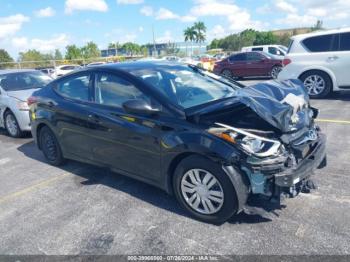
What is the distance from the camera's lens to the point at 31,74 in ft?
27.4

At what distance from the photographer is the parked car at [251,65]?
15.6 metres

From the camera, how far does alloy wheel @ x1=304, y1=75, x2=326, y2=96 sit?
30.4ft

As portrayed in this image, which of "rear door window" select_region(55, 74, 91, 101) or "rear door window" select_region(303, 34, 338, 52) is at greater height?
"rear door window" select_region(303, 34, 338, 52)

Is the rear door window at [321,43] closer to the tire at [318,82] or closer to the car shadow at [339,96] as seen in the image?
the tire at [318,82]

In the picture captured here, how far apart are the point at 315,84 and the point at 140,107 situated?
7.46 metres

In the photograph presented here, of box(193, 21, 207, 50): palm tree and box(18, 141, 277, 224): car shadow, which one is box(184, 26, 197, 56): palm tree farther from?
box(18, 141, 277, 224): car shadow

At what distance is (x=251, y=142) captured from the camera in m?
2.98

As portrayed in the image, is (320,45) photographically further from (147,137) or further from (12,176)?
(12,176)

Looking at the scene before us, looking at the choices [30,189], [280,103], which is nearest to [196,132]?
[280,103]

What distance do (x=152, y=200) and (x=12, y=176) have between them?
2.53m

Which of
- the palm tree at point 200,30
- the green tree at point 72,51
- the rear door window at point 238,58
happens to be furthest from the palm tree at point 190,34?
the rear door window at point 238,58

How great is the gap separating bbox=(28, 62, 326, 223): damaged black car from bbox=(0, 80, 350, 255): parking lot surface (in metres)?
0.27

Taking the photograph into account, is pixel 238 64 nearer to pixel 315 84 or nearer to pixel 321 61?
pixel 315 84

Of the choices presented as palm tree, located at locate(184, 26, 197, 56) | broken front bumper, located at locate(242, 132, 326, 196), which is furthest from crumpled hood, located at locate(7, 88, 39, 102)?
palm tree, located at locate(184, 26, 197, 56)
